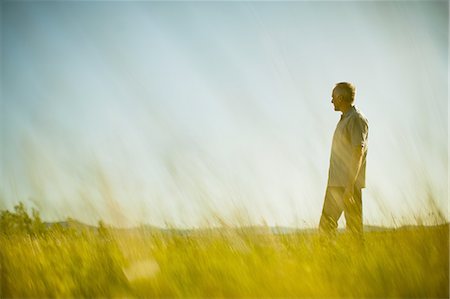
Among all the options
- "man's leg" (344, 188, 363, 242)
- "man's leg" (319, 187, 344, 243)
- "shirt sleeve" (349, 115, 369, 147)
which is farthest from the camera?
"shirt sleeve" (349, 115, 369, 147)

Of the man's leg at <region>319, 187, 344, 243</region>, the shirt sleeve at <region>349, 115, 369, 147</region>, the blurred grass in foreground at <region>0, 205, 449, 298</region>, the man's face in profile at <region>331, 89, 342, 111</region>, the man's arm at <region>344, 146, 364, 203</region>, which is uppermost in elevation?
the man's face in profile at <region>331, 89, 342, 111</region>

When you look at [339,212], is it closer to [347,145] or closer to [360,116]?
[347,145]

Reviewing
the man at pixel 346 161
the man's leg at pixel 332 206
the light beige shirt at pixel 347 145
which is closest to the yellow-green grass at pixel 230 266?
the man's leg at pixel 332 206

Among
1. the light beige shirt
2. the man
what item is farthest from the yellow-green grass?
the light beige shirt

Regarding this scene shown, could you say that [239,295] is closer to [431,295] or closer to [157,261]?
[157,261]

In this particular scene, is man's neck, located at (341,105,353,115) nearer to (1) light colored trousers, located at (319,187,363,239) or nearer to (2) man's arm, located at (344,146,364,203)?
(2) man's arm, located at (344,146,364,203)

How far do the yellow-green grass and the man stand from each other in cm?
52

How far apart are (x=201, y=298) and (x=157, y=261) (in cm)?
41

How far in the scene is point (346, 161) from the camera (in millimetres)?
3309

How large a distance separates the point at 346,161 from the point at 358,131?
0.91 ft

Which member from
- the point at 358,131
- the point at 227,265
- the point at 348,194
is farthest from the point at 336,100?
the point at 227,265

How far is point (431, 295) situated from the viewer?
71.6 inches

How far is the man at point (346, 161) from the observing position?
10.3ft

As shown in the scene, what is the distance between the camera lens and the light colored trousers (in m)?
2.88
